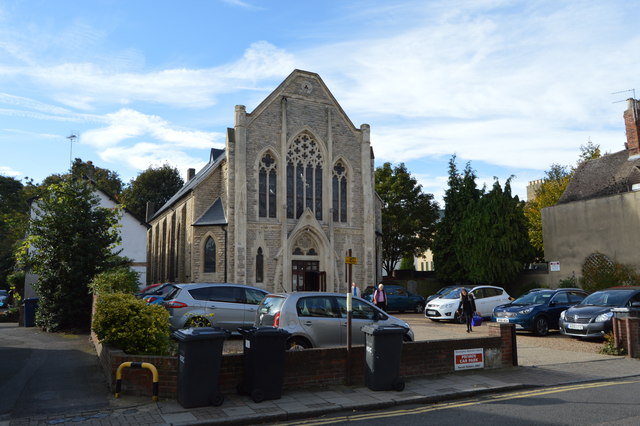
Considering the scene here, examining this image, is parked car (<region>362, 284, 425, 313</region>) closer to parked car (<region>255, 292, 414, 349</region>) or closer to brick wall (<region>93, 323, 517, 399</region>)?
parked car (<region>255, 292, 414, 349</region>)

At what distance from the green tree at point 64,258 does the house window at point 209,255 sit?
12.2m

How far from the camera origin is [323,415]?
7.39m

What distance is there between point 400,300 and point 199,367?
20236 millimetres

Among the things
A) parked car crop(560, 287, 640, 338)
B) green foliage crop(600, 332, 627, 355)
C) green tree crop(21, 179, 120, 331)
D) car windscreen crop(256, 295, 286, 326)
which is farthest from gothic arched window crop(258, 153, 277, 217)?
green foliage crop(600, 332, 627, 355)

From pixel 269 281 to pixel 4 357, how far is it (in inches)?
720

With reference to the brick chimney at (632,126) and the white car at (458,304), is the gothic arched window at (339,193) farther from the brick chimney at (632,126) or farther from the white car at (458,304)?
the brick chimney at (632,126)

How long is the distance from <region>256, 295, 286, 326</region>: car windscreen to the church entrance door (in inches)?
750

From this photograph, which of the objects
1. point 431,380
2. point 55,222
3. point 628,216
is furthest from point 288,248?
point 431,380

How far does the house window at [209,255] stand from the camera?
2922 centimetres

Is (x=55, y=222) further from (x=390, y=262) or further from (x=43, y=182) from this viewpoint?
(x=390, y=262)

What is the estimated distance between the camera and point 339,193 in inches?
1256

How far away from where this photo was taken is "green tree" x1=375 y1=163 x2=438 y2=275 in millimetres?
43438

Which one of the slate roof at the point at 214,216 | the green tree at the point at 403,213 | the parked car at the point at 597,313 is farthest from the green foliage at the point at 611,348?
the green tree at the point at 403,213

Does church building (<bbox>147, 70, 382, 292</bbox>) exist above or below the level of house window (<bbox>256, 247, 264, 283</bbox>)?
above
